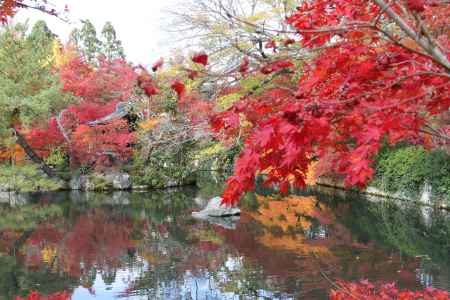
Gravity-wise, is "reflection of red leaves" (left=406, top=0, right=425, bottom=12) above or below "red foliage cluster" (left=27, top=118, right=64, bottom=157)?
below

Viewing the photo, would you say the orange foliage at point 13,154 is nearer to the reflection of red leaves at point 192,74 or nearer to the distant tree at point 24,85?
the distant tree at point 24,85

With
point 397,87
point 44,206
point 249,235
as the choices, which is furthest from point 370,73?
point 44,206

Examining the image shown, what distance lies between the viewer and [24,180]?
18609mm

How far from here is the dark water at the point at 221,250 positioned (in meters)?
6.88

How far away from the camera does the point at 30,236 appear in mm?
11164

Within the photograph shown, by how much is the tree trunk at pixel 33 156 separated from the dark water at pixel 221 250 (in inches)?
183

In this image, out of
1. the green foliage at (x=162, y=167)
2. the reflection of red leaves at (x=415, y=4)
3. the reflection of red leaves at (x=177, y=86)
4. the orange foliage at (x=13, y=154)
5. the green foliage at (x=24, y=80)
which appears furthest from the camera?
the orange foliage at (x=13, y=154)

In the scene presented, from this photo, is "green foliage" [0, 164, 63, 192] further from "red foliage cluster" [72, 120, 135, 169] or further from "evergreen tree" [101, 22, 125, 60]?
"evergreen tree" [101, 22, 125, 60]

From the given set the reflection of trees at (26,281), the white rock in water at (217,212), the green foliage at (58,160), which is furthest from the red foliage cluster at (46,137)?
the reflection of trees at (26,281)

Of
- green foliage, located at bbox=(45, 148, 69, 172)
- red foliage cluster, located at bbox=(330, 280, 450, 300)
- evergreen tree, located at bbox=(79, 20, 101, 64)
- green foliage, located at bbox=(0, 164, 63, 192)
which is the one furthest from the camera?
evergreen tree, located at bbox=(79, 20, 101, 64)

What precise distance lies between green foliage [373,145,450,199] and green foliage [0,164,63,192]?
12.2 m

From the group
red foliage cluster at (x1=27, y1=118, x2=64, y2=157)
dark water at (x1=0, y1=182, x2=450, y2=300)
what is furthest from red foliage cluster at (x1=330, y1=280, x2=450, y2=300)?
red foliage cluster at (x1=27, y1=118, x2=64, y2=157)

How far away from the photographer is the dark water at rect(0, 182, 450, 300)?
22.6 ft

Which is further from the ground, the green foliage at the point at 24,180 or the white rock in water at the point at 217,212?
the green foliage at the point at 24,180
